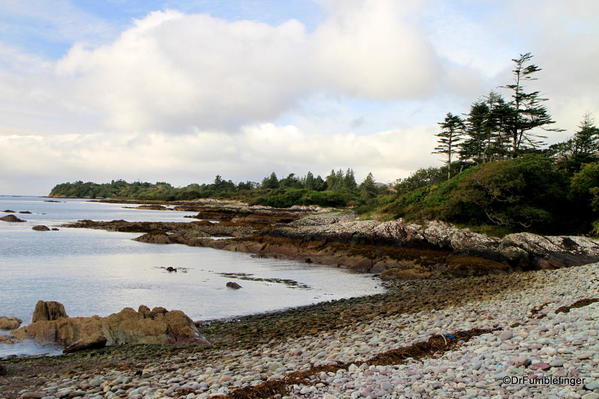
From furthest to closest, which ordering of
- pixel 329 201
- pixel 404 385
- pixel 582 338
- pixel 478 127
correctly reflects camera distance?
pixel 329 201, pixel 478 127, pixel 582 338, pixel 404 385

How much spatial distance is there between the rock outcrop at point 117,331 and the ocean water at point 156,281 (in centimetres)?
53

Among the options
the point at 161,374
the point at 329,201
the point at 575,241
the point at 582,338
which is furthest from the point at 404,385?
the point at 329,201

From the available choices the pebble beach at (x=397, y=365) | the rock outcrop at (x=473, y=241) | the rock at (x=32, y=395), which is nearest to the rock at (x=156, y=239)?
the rock outcrop at (x=473, y=241)

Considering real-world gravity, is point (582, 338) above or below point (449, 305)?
above

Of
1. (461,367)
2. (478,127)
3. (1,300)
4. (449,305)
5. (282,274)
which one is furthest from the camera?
(478,127)

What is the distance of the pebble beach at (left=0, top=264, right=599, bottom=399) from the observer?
241 inches

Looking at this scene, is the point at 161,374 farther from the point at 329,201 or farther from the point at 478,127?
the point at 329,201

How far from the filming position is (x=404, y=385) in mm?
6406

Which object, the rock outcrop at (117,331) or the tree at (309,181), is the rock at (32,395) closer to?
the rock outcrop at (117,331)

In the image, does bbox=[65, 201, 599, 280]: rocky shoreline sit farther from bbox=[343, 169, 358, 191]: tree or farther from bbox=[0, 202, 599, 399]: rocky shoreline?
bbox=[343, 169, 358, 191]: tree

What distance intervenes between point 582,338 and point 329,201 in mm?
97597

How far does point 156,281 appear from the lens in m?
23.0

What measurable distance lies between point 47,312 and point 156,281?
940 cm

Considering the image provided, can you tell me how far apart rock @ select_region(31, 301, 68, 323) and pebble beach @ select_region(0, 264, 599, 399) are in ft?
17.4
